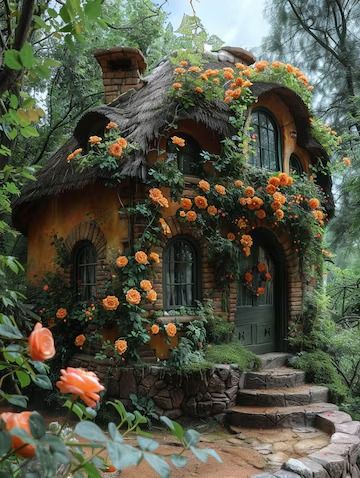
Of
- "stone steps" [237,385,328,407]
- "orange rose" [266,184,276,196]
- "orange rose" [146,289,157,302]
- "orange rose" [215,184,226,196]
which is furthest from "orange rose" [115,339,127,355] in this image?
"orange rose" [266,184,276,196]

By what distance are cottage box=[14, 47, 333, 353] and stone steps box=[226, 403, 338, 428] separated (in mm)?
1571

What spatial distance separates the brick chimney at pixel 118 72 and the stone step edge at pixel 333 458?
21.2ft

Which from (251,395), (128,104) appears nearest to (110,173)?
(128,104)

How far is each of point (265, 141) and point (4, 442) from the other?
8003mm

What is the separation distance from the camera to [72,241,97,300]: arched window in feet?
24.7

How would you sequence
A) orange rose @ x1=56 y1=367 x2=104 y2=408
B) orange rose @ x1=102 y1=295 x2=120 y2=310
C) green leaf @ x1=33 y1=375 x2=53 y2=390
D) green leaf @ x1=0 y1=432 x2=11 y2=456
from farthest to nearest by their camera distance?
orange rose @ x1=102 y1=295 x2=120 y2=310
green leaf @ x1=33 y1=375 x2=53 y2=390
orange rose @ x1=56 y1=367 x2=104 y2=408
green leaf @ x1=0 y1=432 x2=11 y2=456

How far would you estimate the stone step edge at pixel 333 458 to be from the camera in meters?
4.17

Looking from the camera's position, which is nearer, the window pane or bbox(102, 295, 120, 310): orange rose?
bbox(102, 295, 120, 310): orange rose

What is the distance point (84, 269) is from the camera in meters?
7.71

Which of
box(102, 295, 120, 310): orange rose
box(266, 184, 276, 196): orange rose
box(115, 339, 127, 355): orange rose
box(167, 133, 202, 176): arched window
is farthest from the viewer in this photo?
box(167, 133, 202, 176): arched window

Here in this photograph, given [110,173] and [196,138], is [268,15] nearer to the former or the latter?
[196,138]

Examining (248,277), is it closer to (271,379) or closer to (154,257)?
(271,379)

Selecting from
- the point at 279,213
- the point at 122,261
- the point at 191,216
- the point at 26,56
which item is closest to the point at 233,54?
the point at 279,213

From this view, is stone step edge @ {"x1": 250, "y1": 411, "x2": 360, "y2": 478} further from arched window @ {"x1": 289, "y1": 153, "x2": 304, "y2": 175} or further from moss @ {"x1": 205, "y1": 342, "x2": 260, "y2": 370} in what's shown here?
arched window @ {"x1": 289, "y1": 153, "x2": 304, "y2": 175}
